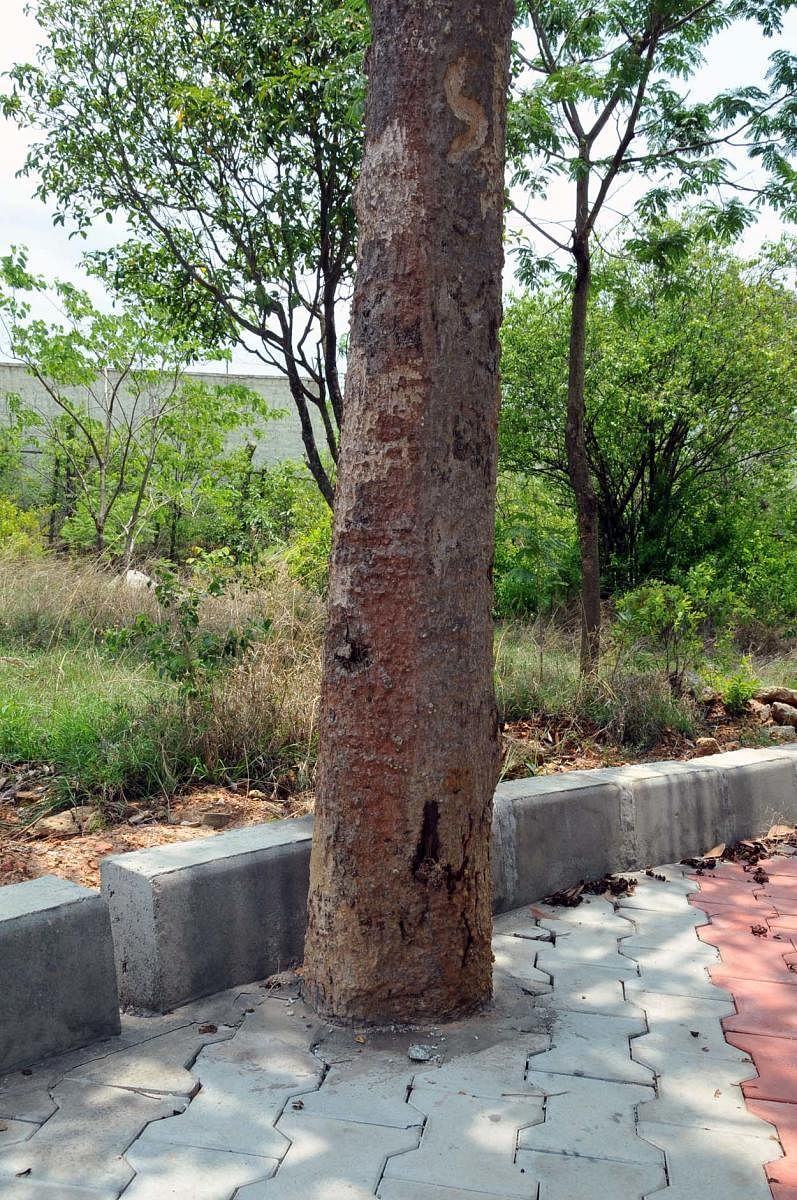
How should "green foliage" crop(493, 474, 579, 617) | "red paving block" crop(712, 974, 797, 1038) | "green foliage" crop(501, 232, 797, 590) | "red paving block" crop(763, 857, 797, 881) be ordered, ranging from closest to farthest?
"red paving block" crop(712, 974, 797, 1038), "red paving block" crop(763, 857, 797, 881), "green foliage" crop(493, 474, 579, 617), "green foliage" crop(501, 232, 797, 590)

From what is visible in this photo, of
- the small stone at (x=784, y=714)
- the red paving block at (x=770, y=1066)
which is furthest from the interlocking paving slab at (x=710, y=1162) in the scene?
the small stone at (x=784, y=714)

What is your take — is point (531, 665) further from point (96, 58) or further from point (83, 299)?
point (83, 299)

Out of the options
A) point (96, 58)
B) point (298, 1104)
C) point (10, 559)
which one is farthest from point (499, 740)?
point (10, 559)

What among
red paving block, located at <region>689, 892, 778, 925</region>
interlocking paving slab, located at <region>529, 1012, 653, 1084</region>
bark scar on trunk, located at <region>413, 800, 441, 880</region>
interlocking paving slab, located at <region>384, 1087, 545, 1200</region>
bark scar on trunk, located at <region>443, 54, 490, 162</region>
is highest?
bark scar on trunk, located at <region>443, 54, 490, 162</region>

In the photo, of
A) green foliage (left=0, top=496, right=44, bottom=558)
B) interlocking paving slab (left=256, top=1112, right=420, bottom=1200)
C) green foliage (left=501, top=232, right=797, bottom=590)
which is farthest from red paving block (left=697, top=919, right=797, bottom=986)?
green foliage (left=0, top=496, right=44, bottom=558)

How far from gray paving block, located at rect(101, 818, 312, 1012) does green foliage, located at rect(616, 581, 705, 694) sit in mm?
4046

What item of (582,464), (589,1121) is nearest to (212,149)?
(582,464)

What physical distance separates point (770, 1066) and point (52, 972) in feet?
6.27

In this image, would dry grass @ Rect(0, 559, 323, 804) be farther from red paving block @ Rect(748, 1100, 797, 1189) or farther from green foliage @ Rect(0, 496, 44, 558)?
green foliage @ Rect(0, 496, 44, 558)

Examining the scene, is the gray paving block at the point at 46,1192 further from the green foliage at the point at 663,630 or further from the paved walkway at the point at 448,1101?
the green foliage at the point at 663,630

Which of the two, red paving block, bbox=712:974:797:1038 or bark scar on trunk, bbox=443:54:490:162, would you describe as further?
red paving block, bbox=712:974:797:1038

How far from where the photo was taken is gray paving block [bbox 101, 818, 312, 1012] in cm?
293

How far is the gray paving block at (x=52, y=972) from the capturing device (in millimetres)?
2551

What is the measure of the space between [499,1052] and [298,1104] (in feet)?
1.96
